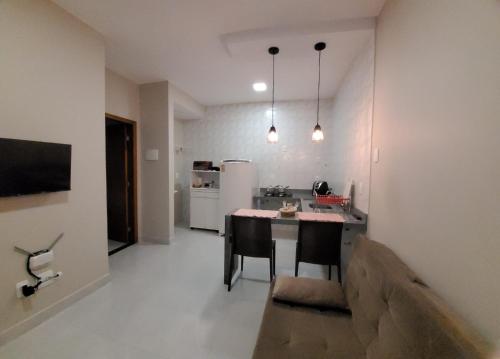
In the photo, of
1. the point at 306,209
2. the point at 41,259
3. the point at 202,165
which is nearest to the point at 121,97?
the point at 202,165

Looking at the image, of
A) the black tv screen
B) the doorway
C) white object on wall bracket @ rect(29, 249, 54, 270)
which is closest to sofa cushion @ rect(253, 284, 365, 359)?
white object on wall bracket @ rect(29, 249, 54, 270)

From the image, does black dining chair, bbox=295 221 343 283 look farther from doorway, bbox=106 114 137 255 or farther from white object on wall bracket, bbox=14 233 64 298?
doorway, bbox=106 114 137 255

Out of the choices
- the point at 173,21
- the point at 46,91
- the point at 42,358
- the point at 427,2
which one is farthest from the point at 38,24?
the point at 427,2

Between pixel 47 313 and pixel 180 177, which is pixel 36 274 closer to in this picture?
pixel 47 313

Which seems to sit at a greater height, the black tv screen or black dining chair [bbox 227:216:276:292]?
the black tv screen

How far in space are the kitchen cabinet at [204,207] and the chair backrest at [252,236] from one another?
2.09m

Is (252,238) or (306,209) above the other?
(306,209)

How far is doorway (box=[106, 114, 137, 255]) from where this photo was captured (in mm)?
3519

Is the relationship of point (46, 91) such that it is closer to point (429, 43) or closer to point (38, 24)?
point (38, 24)

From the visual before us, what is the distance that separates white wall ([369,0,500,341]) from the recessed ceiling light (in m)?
2.09

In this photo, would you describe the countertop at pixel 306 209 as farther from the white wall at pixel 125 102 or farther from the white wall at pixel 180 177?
the white wall at pixel 125 102

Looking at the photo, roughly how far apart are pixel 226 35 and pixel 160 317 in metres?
2.90

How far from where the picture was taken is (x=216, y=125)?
4688mm

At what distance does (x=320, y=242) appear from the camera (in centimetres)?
206
